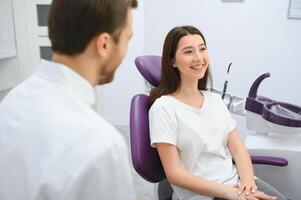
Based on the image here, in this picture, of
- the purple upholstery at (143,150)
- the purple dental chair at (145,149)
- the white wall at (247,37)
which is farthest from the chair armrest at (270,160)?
the white wall at (247,37)

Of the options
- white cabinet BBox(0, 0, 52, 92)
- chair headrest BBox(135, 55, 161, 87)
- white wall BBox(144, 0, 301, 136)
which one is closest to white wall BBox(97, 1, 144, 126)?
white wall BBox(144, 0, 301, 136)

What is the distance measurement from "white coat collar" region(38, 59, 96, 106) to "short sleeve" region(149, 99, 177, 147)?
1.78 ft

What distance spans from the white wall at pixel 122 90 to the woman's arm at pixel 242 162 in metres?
1.96

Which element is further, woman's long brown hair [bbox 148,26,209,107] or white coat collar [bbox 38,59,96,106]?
woman's long brown hair [bbox 148,26,209,107]

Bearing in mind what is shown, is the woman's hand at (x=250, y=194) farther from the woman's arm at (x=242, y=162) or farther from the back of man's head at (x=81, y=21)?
the back of man's head at (x=81, y=21)

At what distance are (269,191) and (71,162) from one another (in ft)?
3.40

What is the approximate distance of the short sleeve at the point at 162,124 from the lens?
1.18 meters

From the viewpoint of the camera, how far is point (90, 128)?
0.58 meters

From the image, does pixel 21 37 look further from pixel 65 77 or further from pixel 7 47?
pixel 65 77

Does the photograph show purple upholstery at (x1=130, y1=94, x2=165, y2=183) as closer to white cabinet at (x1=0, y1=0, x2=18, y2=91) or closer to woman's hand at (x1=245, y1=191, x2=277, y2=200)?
woman's hand at (x1=245, y1=191, x2=277, y2=200)

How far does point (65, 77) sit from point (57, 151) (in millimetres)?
175

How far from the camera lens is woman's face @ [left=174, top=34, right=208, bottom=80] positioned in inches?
50.9

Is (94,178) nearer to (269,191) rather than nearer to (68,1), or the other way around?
(68,1)

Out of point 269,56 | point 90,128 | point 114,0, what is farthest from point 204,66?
point 269,56
